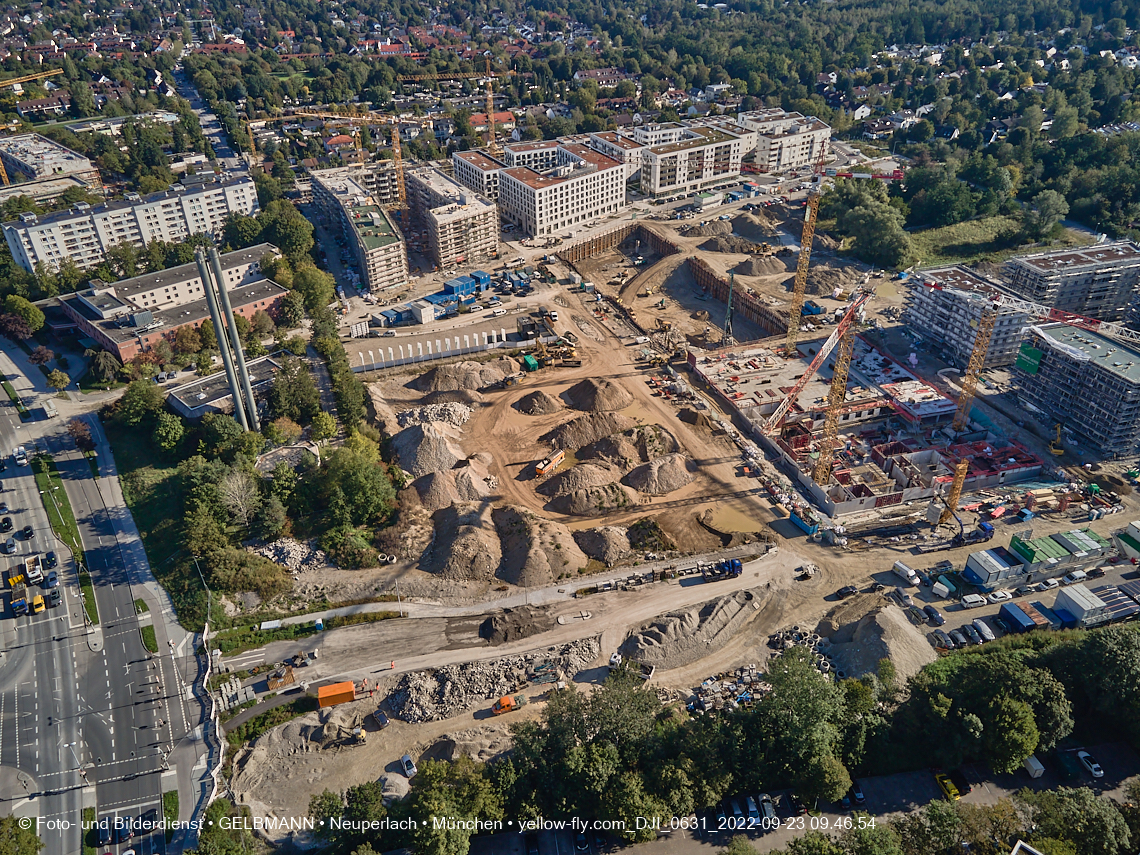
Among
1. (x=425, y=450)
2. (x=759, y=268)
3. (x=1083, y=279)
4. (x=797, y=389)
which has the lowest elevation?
(x=425, y=450)

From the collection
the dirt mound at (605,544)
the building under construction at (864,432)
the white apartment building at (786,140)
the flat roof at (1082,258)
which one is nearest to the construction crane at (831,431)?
the building under construction at (864,432)

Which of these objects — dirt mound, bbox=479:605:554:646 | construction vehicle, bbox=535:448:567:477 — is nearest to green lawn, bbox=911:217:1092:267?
construction vehicle, bbox=535:448:567:477

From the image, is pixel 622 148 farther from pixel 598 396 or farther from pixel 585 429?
pixel 585 429

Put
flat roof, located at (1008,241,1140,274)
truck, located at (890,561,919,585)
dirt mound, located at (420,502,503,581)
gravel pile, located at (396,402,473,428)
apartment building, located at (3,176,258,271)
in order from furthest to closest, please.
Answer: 1. apartment building, located at (3,176,258,271)
2. flat roof, located at (1008,241,1140,274)
3. gravel pile, located at (396,402,473,428)
4. dirt mound, located at (420,502,503,581)
5. truck, located at (890,561,919,585)

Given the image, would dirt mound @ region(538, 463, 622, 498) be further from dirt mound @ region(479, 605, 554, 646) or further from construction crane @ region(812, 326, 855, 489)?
construction crane @ region(812, 326, 855, 489)

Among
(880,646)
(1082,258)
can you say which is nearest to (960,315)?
(1082,258)

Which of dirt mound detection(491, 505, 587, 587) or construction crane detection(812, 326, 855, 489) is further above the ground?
construction crane detection(812, 326, 855, 489)

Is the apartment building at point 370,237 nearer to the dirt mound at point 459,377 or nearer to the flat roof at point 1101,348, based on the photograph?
the dirt mound at point 459,377
